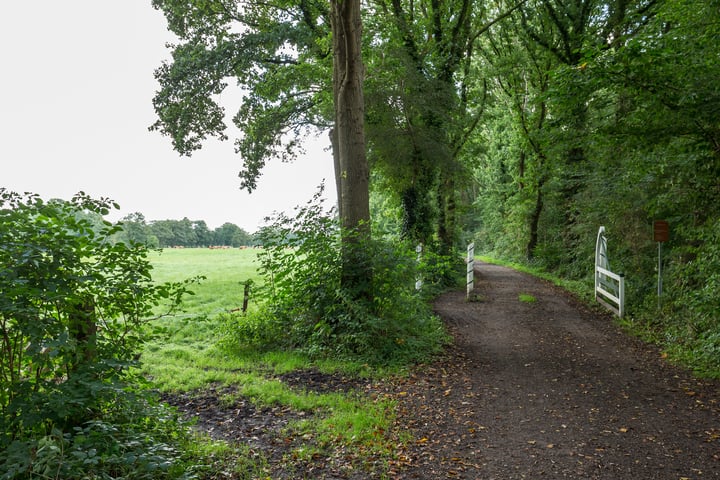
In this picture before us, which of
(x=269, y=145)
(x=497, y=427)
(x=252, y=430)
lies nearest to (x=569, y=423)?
(x=497, y=427)

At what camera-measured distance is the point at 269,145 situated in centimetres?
1770

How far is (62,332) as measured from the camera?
9.62 ft

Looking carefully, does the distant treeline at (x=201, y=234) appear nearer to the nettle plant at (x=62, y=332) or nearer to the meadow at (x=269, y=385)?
the meadow at (x=269, y=385)

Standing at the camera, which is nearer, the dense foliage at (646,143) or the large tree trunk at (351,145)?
the dense foliage at (646,143)

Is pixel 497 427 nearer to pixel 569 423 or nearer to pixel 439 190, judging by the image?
pixel 569 423

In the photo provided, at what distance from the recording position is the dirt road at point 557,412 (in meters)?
3.88

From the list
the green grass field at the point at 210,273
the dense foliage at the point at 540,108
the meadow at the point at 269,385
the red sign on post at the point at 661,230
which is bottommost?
the meadow at the point at 269,385

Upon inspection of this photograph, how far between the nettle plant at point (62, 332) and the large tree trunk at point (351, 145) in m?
4.38

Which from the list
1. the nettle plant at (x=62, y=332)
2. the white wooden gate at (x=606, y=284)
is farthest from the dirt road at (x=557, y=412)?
the nettle plant at (x=62, y=332)

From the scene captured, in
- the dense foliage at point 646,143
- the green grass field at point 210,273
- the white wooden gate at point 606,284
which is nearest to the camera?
the dense foliage at point 646,143

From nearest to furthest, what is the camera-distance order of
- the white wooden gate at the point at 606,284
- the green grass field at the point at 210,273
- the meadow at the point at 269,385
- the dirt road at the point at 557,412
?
the dirt road at the point at 557,412 → the meadow at the point at 269,385 → the white wooden gate at the point at 606,284 → the green grass field at the point at 210,273

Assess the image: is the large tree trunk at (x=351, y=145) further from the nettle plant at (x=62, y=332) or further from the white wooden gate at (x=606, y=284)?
the white wooden gate at (x=606, y=284)

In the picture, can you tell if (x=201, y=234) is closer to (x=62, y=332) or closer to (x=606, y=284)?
(x=606, y=284)

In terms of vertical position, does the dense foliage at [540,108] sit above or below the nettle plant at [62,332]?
above
